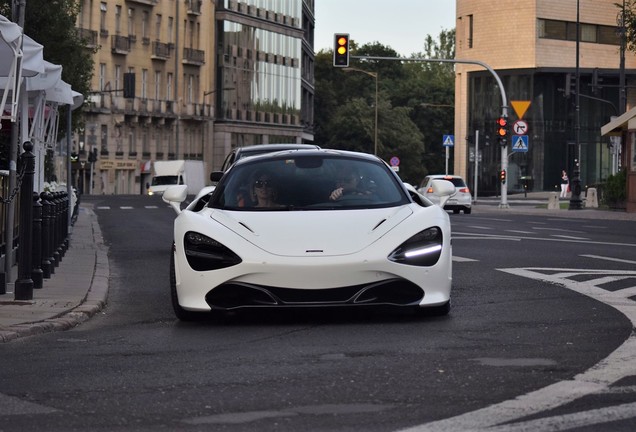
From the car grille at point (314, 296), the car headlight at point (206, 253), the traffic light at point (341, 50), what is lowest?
the car grille at point (314, 296)

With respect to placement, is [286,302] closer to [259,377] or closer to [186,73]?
[259,377]

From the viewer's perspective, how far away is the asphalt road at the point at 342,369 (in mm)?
6852

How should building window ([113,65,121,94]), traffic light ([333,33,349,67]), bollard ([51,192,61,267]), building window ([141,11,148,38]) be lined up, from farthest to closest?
building window ([141,11,148,38]) → building window ([113,65,121,94]) → traffic light ([333,33,349,67]) → bollard ([51,192,61,267])

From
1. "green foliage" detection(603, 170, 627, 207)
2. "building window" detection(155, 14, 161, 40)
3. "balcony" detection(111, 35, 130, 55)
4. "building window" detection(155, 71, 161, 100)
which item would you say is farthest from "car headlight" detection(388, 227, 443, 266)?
"building window" detection(155, 14, 161, 40)

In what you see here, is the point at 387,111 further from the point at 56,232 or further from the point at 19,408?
the point at 19,408

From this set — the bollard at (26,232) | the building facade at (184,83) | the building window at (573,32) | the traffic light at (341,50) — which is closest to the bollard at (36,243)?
the bollard at (26,232)

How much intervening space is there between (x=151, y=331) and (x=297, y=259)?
46.4 inches

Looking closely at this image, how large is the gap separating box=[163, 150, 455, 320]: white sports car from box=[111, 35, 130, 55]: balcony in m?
92.3

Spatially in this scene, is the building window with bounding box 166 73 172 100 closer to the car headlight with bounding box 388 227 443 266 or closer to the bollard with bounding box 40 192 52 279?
the bollard with bounding box 40 192 52 279

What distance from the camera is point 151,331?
1123 cm

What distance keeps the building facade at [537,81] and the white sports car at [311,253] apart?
8181 cm

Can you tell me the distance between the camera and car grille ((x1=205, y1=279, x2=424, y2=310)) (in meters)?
11.2

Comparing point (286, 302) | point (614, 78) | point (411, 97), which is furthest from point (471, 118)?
point (286, 302)

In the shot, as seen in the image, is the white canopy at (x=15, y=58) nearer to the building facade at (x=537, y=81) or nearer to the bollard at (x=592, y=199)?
the bollard at (x=592, y=199)
